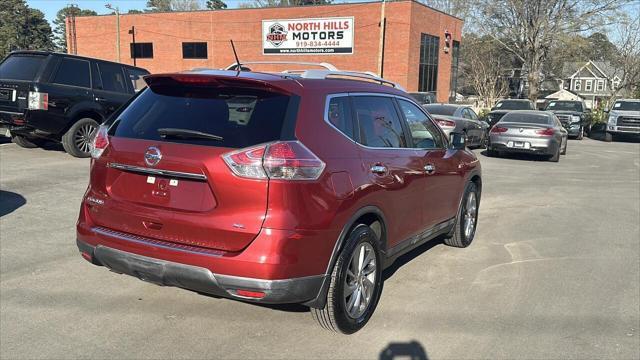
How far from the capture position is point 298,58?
132 ft

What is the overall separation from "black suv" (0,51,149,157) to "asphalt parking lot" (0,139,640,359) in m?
3.36

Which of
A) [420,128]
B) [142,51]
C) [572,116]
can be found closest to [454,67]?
[572,116]

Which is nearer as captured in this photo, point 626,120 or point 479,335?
point 479,335

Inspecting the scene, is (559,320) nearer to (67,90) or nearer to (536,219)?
(536,219)

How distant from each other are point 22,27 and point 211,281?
90.6m

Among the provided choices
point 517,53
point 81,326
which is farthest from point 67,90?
point 517,53

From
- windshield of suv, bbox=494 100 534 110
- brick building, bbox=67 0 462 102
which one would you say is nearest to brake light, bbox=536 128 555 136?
windshield of suv, bbox=494 100 534 110

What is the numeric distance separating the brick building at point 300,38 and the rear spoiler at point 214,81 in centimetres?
3125

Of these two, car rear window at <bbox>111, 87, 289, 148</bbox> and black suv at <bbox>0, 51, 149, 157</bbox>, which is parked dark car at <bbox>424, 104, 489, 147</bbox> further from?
car rear window at <bbox>111, 87, 289, 148</bbox>

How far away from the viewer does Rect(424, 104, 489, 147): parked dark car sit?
15.4 metres

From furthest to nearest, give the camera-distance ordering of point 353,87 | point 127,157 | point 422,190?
point 422,190 → point 353,87 → point 127,157

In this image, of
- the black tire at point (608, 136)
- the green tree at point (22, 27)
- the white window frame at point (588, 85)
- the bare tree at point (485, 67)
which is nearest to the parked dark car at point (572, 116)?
the black tire at point (608, 136)

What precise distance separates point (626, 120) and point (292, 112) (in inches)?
983

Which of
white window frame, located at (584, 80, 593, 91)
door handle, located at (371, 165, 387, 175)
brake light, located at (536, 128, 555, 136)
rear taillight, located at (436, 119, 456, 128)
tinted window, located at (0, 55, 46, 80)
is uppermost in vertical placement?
white window frame, located at (584, 80, 593, 91)
